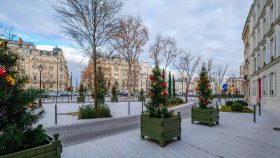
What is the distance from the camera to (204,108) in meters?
10.6

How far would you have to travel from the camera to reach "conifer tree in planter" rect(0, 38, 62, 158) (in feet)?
9.41

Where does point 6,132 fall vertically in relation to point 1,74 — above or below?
below

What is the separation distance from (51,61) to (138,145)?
97.8 metres

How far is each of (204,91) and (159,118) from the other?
5127 mm

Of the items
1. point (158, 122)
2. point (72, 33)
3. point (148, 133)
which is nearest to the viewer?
point (158, 122)

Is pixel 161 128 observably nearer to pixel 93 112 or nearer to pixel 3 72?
pixel 3 72

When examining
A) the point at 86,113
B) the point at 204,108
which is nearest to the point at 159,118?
the point at 204,108

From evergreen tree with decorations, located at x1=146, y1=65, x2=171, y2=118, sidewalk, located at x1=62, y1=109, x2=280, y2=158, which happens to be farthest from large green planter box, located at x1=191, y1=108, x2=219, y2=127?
evergreen tree with decorations, located at x1=146, y1=65, x2=171, y2=118

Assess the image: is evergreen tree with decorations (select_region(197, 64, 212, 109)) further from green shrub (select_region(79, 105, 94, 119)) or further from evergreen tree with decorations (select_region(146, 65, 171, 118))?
green shrub (select_region(79, 105, 94, 119))

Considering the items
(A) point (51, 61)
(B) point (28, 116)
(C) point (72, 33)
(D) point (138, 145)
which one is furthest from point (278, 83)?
(A) point (51, 61)

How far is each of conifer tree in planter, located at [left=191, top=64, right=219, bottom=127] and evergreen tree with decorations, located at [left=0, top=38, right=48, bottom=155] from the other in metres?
8.50

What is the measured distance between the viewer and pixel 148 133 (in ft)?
22.5

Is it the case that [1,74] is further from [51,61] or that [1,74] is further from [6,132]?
[51,61]

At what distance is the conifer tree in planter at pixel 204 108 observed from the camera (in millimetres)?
9906
